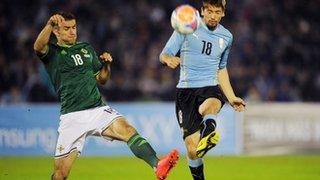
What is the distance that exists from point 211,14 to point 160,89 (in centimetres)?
947

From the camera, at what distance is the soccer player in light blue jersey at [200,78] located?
29.8ft

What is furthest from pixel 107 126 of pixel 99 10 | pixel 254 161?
pixel 99 10

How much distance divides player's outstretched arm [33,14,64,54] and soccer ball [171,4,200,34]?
4.28ft

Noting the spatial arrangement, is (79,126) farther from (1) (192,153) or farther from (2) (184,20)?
(2) (184,20)

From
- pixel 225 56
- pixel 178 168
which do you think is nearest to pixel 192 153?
pixel 225 56

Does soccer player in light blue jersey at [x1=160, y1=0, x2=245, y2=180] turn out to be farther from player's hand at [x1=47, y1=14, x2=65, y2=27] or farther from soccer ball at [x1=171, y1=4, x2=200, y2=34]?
player's hand at [x1=47, y1=14, x2=65, y2=27]

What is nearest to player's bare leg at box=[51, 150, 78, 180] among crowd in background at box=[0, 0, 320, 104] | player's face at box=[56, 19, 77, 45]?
player's face at box=[56, 19, 77, 45]

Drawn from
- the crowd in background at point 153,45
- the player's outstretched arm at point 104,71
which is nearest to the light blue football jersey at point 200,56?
the player's outstretched arm at point 104,71

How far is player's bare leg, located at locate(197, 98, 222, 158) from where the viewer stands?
8570 millimetres

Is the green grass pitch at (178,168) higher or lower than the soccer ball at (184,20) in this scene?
lower

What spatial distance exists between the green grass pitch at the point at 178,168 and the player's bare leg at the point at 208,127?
3.01m

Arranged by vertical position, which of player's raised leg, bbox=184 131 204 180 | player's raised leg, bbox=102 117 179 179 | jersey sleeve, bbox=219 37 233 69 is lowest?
player's raised leg, bbox=184 131 204 180

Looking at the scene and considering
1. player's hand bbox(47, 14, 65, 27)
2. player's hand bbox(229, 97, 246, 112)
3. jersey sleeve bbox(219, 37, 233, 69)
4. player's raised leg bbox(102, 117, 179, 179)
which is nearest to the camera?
player's hand bbox(47, 14, 65, 27)

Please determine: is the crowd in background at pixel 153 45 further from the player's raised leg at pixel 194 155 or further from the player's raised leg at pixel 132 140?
the player's raised leg at pixel 132 140
